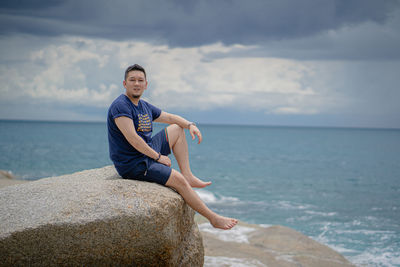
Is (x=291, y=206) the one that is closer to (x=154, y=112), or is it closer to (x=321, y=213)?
(x=321, y=213)

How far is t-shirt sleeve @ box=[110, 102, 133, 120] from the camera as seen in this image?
515 centimetres

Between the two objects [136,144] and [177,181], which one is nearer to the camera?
[136,144]

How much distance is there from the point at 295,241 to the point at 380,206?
10014 millimetres

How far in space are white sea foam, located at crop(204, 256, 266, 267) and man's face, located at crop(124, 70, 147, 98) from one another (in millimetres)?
3907

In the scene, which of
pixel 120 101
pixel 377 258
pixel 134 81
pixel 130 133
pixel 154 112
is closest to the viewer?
pixel 130 133

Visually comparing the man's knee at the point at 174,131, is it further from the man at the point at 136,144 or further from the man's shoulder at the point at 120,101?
the man's shoulder at the point at 120,101

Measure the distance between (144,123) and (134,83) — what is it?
608mm

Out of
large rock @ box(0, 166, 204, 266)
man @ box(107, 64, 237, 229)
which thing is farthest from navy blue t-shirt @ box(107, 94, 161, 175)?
large rock @ box(0, 166, 204, 266)

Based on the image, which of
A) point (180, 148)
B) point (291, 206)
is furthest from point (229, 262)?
point (291, 206)

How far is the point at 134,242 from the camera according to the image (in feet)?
15.7

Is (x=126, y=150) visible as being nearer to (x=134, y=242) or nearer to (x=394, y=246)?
(x=134, y=242)

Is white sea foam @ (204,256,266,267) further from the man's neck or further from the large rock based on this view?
the man's neck

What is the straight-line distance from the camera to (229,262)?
A: 7684 millimetres

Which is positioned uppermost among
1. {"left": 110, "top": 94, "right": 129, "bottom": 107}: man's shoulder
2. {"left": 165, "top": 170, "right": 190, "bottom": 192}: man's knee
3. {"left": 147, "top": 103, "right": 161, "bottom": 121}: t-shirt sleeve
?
{"left": 110, "top": 94, "right": 129, "bottom": 107}: man's shoulder
